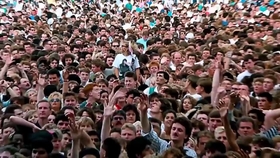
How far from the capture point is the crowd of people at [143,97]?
5.73 metres

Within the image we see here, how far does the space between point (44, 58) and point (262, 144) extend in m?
6.24

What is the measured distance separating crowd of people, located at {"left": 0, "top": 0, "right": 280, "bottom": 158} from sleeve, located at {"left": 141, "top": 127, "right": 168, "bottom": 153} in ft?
0.04

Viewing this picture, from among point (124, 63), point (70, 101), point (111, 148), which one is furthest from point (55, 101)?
point (124, 63)

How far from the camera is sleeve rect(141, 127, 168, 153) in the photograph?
593cm

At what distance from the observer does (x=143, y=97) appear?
6117 millimetres

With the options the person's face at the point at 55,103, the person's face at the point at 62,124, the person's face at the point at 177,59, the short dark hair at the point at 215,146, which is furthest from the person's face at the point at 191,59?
the short dark hair at the point at 215,146

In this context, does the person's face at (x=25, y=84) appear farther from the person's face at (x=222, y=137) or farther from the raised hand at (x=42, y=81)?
the person's face at (x=222, y=137)

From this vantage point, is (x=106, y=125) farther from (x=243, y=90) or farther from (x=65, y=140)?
(x=243, y=90)

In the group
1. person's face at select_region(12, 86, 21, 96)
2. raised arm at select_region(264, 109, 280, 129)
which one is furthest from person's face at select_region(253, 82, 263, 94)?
person's face at select_region(12, 86, 21, 96)

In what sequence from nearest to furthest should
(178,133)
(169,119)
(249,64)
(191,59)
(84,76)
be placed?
(178,133) → (169,119) → (249,64) → (84,76) → (191,59)

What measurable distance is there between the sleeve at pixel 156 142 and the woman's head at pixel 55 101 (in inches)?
72.0

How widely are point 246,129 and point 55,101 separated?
2707mm

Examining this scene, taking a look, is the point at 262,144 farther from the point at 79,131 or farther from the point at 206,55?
the point at 206,55

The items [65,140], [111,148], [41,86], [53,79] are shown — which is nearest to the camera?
[111,148]
